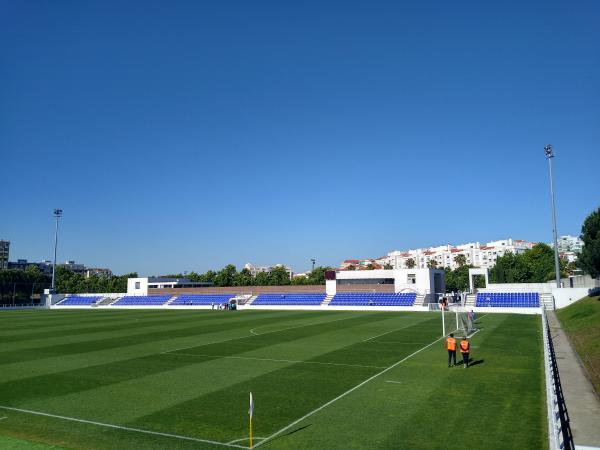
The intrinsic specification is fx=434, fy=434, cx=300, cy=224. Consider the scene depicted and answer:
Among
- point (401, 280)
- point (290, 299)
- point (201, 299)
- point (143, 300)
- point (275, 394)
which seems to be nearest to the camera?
point (275, 394)

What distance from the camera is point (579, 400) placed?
51.0 feet

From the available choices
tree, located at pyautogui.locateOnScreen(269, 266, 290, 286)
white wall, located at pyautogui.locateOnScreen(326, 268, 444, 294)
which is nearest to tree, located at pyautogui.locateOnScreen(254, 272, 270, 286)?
tree, located at pyautogui.locateOnScreen(269, 266, 290, 286)

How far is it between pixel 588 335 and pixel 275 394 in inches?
916

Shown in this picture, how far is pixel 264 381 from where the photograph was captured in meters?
18.9

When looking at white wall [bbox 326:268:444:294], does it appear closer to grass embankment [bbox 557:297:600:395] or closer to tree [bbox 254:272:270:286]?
grass embankment [bbox 557:297:600:395]

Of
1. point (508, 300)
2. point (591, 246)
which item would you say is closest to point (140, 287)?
point (508, 300)

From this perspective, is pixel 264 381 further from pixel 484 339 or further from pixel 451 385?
pixel 484 339

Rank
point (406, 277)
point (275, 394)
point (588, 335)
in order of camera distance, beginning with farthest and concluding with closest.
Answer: point (406, 277) < point (588, 335) < point (275, 394)

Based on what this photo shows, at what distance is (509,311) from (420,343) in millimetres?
31724

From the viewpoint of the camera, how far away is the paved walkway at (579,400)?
1202 centimetres

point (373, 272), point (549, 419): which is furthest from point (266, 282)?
point (549, 419)

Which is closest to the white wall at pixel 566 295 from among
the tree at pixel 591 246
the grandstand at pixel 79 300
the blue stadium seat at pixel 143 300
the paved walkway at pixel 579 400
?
the tree at pixel 591 246

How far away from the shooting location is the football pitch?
12128 mm

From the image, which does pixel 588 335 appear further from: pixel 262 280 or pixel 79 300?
pixel 262 280
